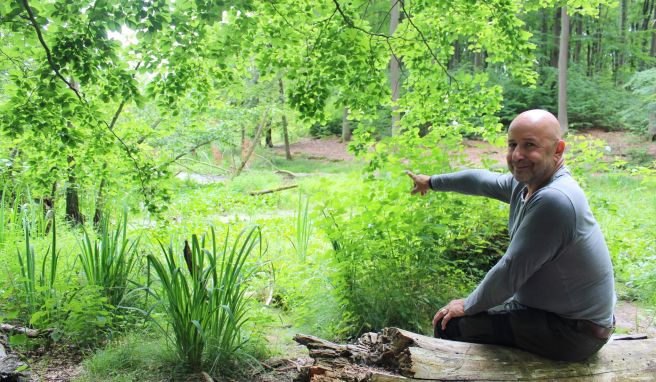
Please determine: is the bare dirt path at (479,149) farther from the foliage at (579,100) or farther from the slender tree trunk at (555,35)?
the slender tree trunk at (555,35)

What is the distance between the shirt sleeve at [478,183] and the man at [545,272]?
22 cm

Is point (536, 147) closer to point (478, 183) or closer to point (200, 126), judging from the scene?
point (478, 183)

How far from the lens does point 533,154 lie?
6.66 ft

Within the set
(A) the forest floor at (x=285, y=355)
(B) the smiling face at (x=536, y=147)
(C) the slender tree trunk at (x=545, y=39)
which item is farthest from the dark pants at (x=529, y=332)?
(C) the slender tree trunk at (x=545, y=39)

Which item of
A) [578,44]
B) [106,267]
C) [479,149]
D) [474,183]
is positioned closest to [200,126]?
[106,267]

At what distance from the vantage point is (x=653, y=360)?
223cm

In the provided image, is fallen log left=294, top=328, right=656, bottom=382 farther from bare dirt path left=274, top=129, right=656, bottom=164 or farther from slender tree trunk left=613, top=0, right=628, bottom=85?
Result: slender tree trunk left=613, top=0, right=628, bottom=85

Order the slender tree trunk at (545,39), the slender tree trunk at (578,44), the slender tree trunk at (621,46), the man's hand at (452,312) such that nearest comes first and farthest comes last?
1. the man's hand at (452,312)
2. the slender tree trunk at (545,39)
3. the slender tree trunk at (621,46)
4. the slender tree trunk at (578,44)

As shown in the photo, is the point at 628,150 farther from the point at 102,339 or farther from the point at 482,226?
the point at 102,339

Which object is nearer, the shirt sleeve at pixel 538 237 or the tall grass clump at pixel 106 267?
the shirt sleeve at pixel 538 237

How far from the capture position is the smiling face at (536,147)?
2.03m

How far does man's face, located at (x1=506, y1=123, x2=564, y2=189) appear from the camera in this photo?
2.03 meters

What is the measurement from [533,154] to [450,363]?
38.1 inches

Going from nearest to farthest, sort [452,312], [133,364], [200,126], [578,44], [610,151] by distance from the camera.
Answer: [452,312] → [133,364] → [200,126] → [610,151] → [578,44]
